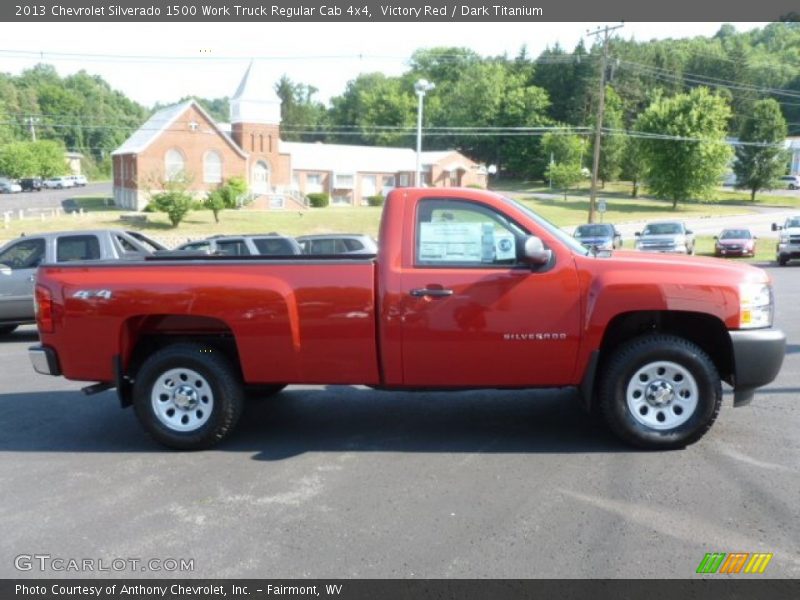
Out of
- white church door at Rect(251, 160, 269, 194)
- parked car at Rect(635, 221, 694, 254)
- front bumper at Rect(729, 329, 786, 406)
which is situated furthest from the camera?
white church door at Rect(251, 160, 269, 194)

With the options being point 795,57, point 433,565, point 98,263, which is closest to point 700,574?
point 433,565

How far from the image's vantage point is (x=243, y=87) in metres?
65.3

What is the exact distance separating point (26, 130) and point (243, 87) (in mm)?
63956

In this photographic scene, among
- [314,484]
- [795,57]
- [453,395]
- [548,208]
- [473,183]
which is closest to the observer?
[314,484]

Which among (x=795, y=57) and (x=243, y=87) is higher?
(x=795, y=57)

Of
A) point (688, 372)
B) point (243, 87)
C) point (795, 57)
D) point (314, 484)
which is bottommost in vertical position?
point (314, 484)

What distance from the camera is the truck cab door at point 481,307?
5.38m

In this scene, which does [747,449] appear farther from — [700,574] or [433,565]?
[433,565]

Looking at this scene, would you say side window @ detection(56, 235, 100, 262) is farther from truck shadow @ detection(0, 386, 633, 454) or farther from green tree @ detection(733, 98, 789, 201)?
green tree @ detection(733, 98, 789, 201)

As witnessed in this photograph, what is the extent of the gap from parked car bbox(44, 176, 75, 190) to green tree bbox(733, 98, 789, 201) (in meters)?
80.4

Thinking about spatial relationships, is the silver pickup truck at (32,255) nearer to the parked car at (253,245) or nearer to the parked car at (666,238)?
the parked car at (253,245)

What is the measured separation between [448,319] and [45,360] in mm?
3345

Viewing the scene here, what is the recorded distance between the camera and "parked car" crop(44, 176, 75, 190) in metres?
90.7
